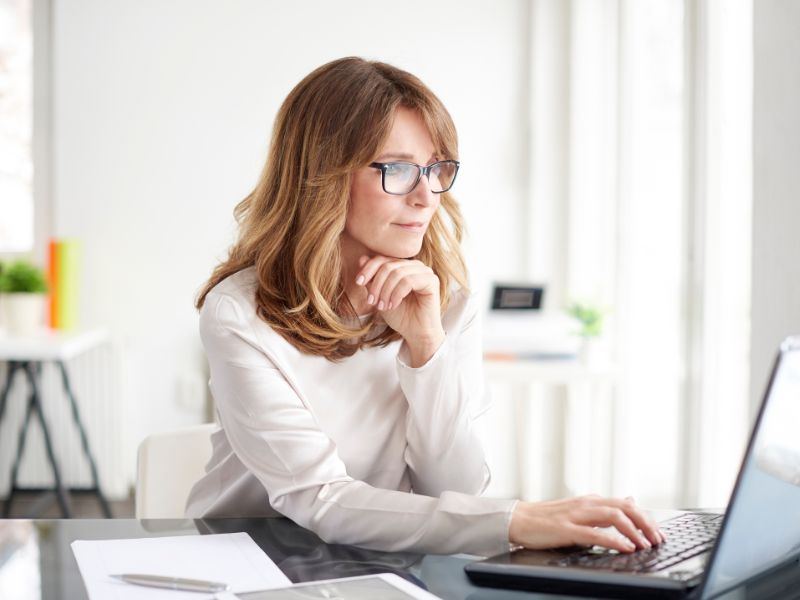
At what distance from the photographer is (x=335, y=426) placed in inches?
59.6

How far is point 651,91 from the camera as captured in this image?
3332 mm

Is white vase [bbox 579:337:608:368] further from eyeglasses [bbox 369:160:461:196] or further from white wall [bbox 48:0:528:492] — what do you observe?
eyeglasses [bbox 369:160:461:196]

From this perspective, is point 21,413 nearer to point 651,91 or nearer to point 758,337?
point 651,91

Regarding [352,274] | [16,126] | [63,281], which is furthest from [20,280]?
[352,274]

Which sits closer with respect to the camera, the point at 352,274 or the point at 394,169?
the point at 394,169

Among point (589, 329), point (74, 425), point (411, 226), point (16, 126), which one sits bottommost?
point (74, 425)

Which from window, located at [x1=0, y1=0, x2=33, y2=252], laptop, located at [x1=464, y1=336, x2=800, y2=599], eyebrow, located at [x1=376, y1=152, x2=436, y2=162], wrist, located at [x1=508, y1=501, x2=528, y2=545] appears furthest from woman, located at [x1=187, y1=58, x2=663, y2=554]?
window, located at [x1=0, y1=0, x2=33, y2=252]

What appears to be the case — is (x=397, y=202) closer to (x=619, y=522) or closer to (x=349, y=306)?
(x=349, y=306)

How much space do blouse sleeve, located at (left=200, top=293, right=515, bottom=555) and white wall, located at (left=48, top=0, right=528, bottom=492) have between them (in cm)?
288

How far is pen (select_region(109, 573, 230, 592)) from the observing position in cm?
92

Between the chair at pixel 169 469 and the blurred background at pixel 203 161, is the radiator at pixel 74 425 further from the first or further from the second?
the chair at pixel 169 469

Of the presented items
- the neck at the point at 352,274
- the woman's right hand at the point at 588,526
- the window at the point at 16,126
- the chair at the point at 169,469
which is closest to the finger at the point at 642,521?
the woman's right hand at the point at 588,526

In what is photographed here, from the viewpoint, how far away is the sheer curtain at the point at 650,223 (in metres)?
2.63

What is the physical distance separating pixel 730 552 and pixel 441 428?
2.20 feet
